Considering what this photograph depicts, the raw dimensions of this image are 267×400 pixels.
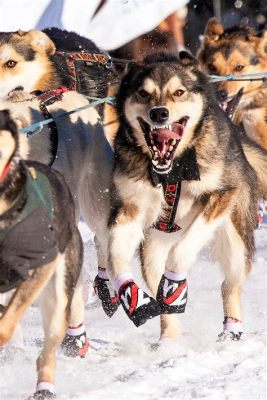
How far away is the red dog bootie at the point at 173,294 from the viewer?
4324 millimetres

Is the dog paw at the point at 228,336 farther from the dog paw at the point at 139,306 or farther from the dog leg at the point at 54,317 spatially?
the dog leg at the point at 54,317

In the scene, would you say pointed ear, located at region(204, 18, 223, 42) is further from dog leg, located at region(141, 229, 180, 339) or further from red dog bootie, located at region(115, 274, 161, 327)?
red dog bootie, located at region(115, 274, 161, 327)

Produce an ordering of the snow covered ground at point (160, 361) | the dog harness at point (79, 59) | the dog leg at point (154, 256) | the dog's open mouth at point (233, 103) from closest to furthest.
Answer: the snow covered ground at point (160, 361) < the dog leg at point (154, 256) < the dog harness at point (79, 59) < the dog's open mouth at point (233, 103)

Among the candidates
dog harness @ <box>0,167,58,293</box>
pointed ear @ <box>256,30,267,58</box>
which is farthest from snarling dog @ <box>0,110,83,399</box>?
pointed ear @ <box>256,30,267,58</box>

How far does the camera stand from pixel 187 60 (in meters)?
4.52

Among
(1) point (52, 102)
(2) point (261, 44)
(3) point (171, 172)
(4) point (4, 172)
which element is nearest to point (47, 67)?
(1) point (52, 102)

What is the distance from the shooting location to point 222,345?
14.0ft

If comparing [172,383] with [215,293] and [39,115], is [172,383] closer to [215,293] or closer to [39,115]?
[39,115]

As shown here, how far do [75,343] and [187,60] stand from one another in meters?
1.34

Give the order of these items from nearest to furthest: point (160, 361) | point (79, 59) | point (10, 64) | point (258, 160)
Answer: point (160, 361), point (258, 160), point (79, 59), point (10, 64)

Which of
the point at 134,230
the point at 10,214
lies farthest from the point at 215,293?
the point at 10,214

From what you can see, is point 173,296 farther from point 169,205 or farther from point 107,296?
point 107,296

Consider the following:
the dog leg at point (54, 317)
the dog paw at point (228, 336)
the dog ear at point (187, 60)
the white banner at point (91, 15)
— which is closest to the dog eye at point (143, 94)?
the dog ear at point (187, 60)

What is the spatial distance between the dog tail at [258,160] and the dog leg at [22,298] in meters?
1.81
